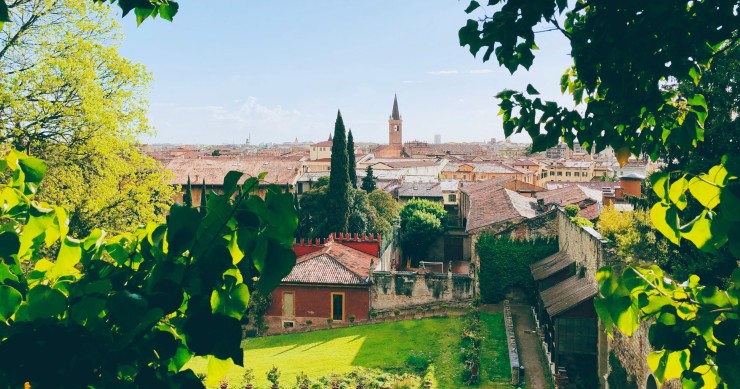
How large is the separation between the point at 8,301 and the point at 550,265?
19.8 meters

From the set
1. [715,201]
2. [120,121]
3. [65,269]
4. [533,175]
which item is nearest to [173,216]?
[65,269]

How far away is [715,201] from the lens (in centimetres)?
214

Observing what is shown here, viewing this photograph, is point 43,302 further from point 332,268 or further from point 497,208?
point 497,208

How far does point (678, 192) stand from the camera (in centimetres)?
226

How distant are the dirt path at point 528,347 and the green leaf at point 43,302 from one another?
14644mm

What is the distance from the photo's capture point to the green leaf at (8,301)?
194cm

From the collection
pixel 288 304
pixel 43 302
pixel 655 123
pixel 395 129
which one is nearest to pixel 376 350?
pixel 288 304

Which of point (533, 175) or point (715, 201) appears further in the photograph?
point (533, 175)

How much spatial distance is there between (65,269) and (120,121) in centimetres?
1395

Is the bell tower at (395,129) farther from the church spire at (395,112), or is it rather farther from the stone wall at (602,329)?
the stone wall at (602,329)

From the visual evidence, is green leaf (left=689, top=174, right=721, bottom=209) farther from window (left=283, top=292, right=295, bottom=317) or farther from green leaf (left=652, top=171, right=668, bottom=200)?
window (left=283, top=292, right=295, bottom=317)

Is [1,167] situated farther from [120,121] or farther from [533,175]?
[533,175]

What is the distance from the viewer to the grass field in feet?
53.7

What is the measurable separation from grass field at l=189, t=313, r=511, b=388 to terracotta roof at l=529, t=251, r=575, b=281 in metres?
2.33
